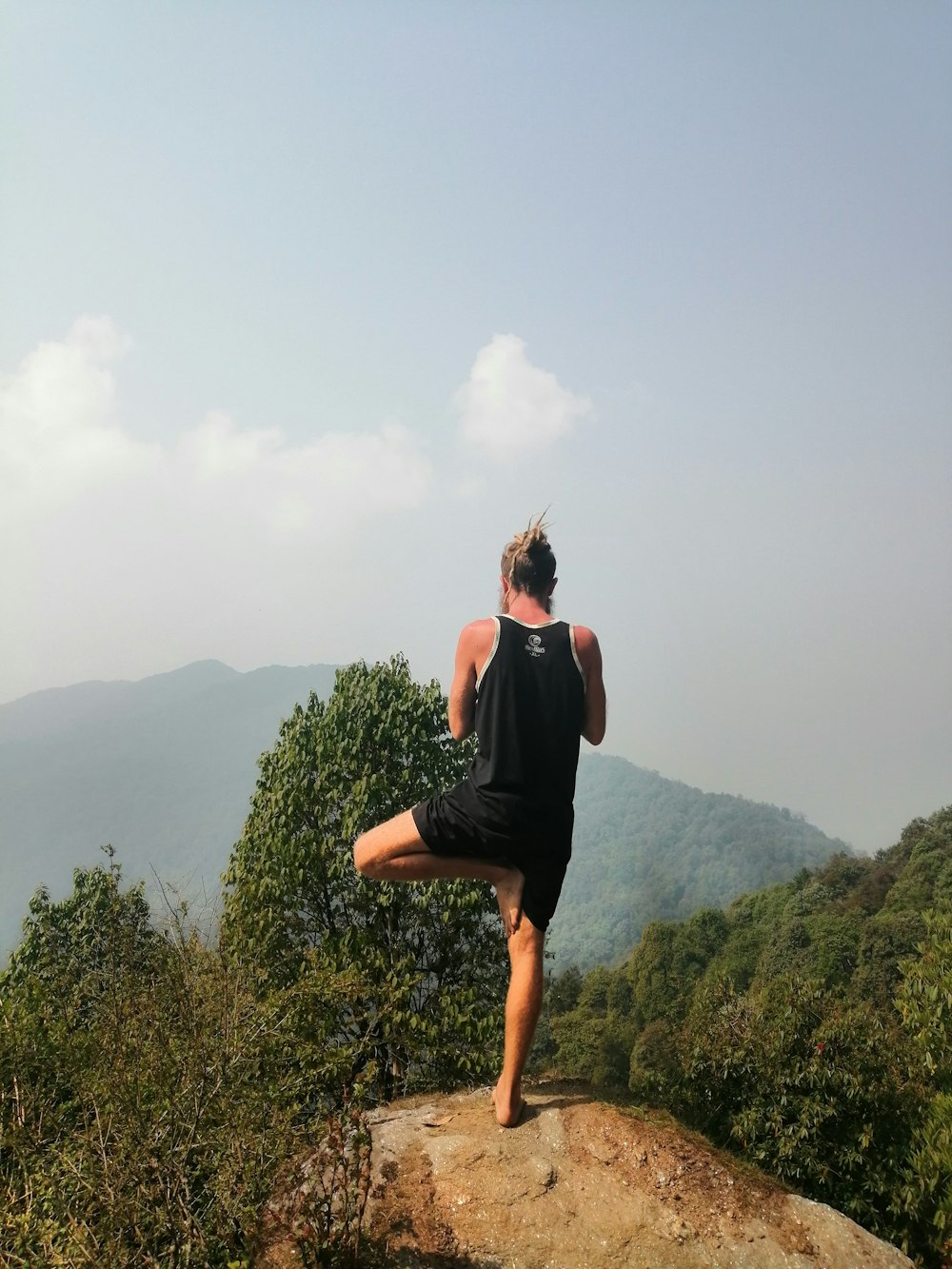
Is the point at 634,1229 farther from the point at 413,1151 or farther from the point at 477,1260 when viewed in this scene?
the point at 413,1151

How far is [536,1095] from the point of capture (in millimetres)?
6762

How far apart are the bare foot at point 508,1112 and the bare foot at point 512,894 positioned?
1.27 metres

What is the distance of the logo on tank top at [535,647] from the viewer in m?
5.35

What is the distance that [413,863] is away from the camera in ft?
17.9

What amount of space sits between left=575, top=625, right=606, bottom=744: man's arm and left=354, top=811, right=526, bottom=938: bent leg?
3.35ft

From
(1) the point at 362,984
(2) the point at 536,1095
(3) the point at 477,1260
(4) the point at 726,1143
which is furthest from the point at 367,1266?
(4) the point at 726,1143

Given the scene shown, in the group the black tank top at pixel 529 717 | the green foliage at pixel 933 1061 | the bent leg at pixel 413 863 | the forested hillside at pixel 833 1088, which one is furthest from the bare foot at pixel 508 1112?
the green foliage at pixel 933 1061

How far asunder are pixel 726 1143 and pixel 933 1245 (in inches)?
85.8

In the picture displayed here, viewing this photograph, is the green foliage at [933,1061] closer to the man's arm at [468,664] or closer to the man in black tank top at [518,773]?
the man in black tank top at [518,773]

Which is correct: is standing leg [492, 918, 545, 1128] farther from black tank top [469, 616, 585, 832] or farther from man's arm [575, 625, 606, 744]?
man's arm [575, 625, 606, 744]

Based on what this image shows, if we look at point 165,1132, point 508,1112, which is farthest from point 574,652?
point 165,1132

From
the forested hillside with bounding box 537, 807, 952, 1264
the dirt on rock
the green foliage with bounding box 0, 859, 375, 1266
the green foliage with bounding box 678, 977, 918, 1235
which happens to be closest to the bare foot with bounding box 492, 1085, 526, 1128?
the dirt on rock

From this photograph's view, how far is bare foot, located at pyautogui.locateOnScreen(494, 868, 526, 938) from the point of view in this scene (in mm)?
5543

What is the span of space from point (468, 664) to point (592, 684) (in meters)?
0.82
